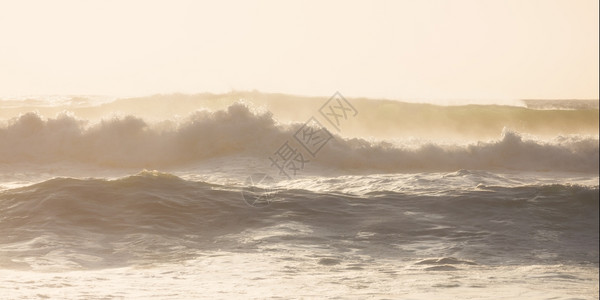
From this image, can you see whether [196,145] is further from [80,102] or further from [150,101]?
[80,102]

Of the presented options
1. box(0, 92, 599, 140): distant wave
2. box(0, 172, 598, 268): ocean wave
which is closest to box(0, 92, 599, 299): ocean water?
box(0, 172, 598, 268): ocean wave

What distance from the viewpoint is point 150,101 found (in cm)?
2372

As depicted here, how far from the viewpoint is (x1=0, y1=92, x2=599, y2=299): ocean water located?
272 inches

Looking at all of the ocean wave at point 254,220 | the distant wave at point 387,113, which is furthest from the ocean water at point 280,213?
the distant wave at point 387,113

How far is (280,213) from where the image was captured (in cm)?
1031

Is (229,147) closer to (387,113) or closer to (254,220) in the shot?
(254,220)

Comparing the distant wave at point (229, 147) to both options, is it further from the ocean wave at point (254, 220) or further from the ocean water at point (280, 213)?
the ocean wave at point (254, 220)

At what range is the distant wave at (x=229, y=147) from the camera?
1630cm

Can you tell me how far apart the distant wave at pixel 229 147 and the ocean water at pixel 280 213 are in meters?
0.04

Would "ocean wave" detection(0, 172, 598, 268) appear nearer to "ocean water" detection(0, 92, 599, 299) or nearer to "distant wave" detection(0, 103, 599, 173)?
"ocean water" detection(0, 92, 599, 299)

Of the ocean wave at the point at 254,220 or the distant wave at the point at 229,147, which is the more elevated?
the distant wave at the point at 229,147

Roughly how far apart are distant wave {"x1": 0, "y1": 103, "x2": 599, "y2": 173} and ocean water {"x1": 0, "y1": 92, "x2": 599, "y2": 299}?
4 centimetres

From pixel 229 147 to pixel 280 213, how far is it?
630cm

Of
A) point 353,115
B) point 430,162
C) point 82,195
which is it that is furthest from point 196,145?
point 353,115
